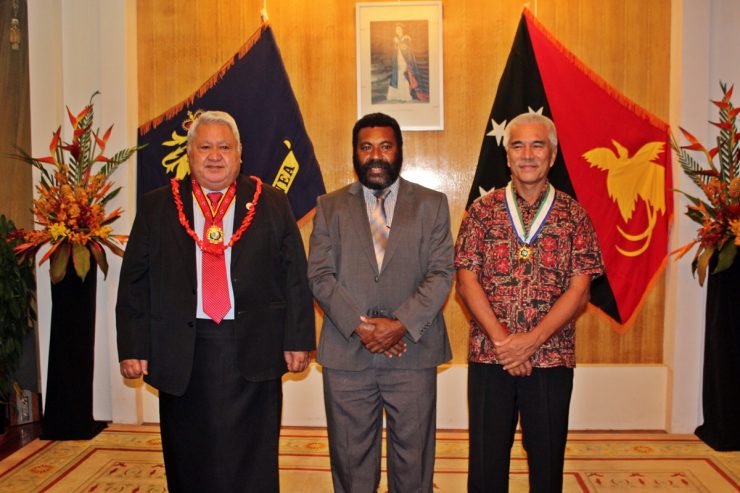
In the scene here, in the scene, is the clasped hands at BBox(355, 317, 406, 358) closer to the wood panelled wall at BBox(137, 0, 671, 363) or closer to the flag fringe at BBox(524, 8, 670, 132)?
the wood panelled wall at BBox(137, 0, 671, 363)

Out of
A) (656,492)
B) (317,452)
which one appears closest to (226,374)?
(317,452)

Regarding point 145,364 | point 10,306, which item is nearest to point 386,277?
point 145,364

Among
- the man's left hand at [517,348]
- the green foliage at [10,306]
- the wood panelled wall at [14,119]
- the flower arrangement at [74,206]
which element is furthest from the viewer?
the wood panelled wall at [14,119]

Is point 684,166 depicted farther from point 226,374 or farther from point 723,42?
point 226,374

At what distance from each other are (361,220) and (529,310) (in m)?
0.76

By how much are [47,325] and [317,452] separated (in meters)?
2.01

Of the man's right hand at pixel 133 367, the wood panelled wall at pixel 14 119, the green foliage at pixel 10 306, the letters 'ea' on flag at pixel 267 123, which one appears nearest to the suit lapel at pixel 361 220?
the man's right hand at pixel 133 367

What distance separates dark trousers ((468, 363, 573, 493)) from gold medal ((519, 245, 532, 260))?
0.43m

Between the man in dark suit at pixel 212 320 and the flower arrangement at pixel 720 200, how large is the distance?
2.57 meters

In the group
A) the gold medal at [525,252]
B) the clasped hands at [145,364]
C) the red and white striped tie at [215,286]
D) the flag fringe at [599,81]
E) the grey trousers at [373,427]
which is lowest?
the grey trousers at [373,427]

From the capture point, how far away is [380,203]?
2.82 meters

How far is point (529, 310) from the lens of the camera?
8.41 ft

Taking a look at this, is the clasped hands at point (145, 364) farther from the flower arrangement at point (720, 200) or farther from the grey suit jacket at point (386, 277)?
the flower arrangement at point (720, 200)

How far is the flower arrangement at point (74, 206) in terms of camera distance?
402 centimetres
